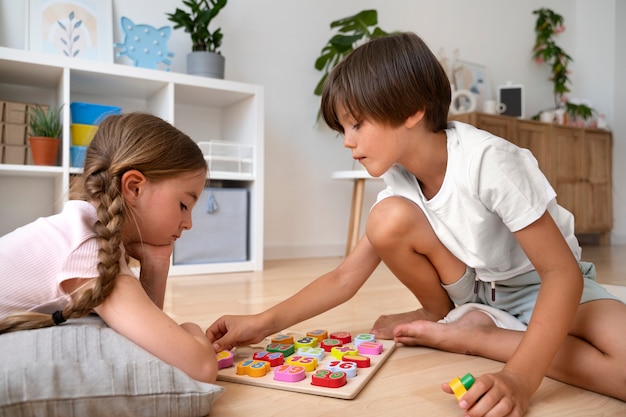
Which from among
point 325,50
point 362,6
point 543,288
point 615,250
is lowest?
point 615,250

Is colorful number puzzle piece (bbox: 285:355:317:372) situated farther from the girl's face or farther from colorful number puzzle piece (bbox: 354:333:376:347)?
the girl's face

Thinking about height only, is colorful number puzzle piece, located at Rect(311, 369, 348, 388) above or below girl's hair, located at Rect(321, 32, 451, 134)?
below

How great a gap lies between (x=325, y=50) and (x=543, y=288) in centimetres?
211

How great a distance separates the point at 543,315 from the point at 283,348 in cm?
42

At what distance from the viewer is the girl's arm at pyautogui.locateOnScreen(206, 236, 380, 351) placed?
91cm

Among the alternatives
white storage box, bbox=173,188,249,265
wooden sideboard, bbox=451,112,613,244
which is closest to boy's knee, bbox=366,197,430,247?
white storage box, bbox=173,188,249,265

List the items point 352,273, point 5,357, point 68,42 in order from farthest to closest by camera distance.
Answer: point 68,42 → point 352,273 → point 5,357

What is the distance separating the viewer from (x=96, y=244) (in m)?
0.66

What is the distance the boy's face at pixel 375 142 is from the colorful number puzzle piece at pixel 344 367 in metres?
0.31

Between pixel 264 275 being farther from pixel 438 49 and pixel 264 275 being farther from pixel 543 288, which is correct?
pixel 438 49

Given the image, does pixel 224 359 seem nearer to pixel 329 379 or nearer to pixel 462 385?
pixel 329 379

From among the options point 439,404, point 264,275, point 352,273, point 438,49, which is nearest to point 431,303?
point 352,273

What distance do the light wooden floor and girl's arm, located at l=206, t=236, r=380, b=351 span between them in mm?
129

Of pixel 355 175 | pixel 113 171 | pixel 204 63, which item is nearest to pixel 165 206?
pixel 113 171
